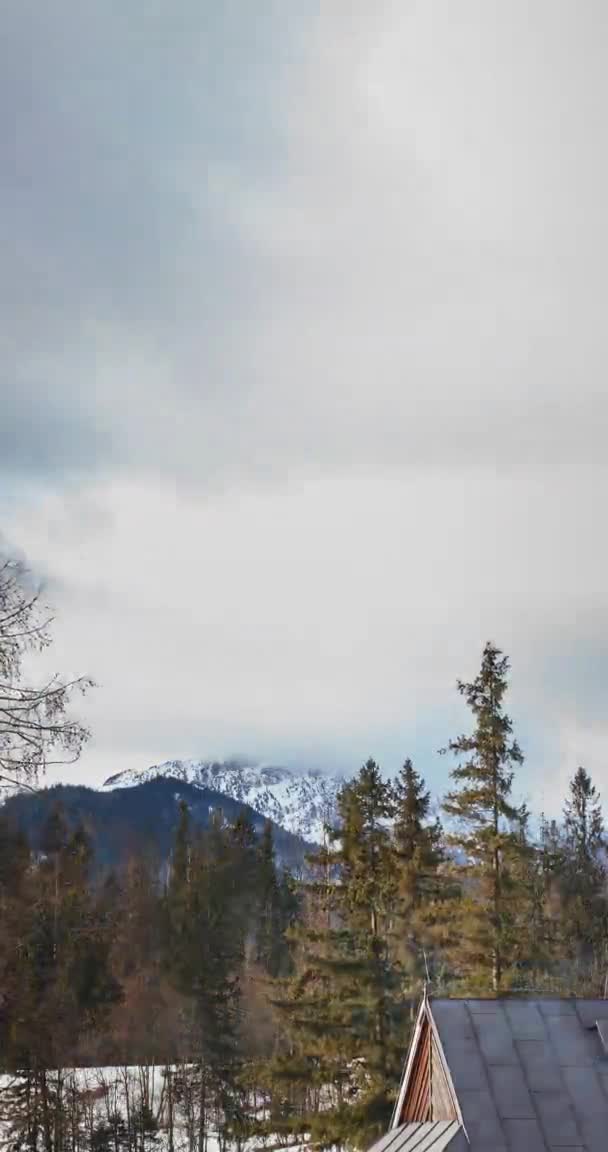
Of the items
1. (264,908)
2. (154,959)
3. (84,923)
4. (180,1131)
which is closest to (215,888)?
(154,959)

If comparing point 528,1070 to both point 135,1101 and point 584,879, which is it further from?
point 584,879

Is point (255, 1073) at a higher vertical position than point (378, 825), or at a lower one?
lower

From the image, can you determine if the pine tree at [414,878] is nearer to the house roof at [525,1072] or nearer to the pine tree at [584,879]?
the pine tree at [584,879]

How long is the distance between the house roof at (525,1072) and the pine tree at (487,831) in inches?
736

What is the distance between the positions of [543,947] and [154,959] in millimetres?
31884

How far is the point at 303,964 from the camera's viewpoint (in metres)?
39.2

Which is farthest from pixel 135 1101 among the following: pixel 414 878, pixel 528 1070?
pixel 528 1070

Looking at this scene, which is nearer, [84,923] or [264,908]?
[84,923]

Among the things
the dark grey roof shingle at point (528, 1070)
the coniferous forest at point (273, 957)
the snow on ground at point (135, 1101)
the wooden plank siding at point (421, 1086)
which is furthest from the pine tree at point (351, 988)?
the dark grey roof shingle at point (528, 1070)

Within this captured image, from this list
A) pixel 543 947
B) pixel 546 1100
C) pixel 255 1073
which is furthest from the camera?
pixel 255 1073

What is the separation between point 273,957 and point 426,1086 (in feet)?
202

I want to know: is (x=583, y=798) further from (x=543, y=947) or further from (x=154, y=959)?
(x=543, y=947)

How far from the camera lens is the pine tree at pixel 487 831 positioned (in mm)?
37719

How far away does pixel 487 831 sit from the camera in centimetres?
3856
